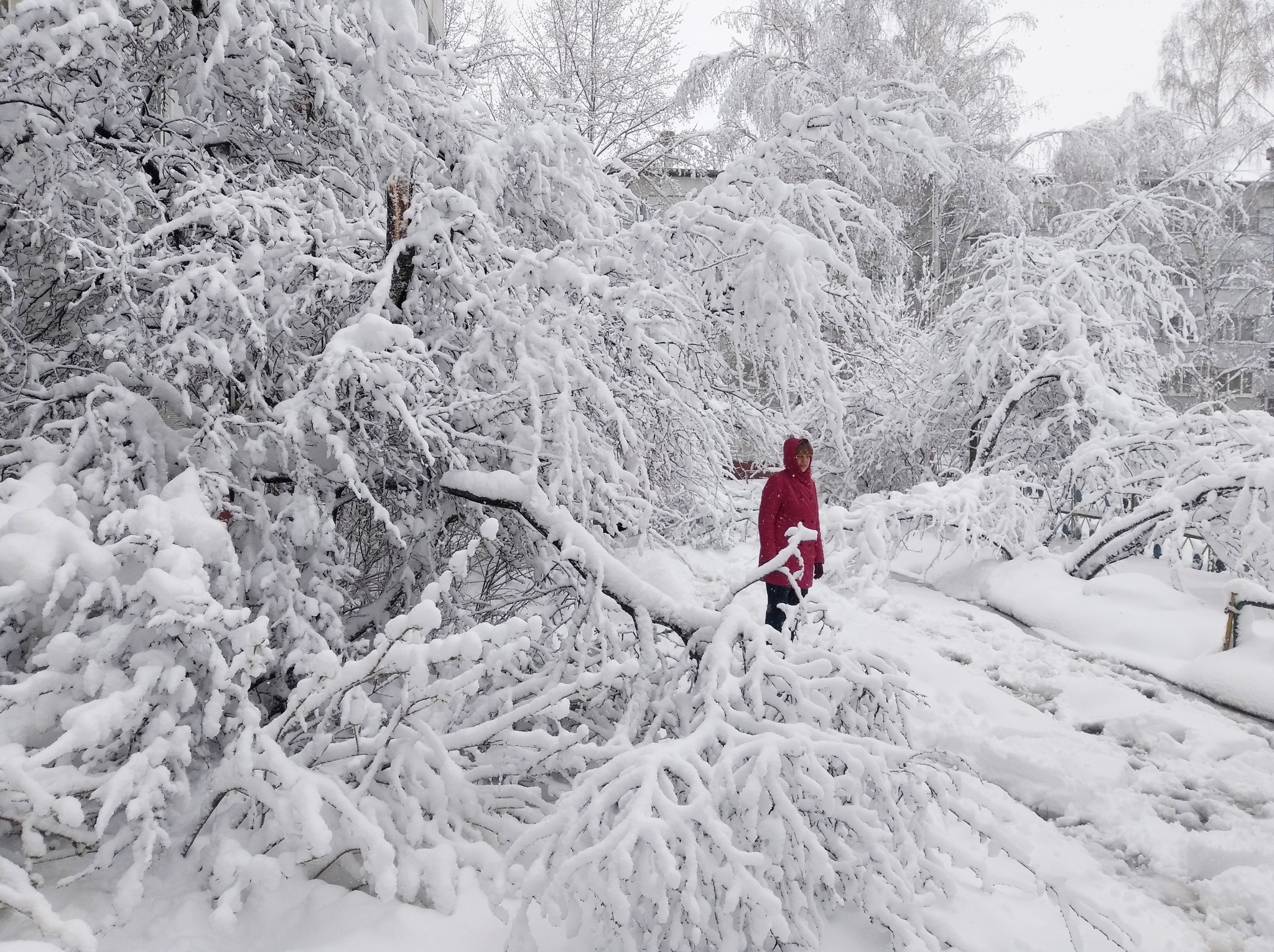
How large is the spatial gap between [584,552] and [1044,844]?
2.38 metres

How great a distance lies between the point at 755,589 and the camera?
7.27 meters

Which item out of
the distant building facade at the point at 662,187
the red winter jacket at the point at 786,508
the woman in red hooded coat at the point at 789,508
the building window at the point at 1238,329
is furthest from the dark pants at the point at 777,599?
the building window at the point at 1238,329

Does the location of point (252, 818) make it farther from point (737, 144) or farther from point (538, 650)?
point (737, 144)

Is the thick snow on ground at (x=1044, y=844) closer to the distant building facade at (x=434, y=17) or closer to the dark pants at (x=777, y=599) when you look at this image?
the dark pants at (x=777, y=599)

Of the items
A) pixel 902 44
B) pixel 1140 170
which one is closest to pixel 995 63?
pixel 902 44

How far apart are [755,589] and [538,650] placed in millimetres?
3766

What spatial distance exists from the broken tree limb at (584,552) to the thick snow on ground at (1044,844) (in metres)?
0.56

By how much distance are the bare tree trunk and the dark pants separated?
139 inches

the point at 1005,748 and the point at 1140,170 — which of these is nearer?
the point at 1005,748

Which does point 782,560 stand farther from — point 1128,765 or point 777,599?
point 777,599

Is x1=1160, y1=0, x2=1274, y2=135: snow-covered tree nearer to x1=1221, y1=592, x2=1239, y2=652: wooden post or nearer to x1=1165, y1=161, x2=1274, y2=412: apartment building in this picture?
x1=1165, y1=161, x2=1274, y2=412: apartment building

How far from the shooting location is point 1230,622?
583 cm

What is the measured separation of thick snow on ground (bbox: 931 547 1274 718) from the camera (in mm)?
5449

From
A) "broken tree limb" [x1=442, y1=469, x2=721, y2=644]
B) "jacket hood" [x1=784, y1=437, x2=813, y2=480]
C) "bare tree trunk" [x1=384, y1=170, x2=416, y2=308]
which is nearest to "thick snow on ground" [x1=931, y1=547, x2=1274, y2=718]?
"jacket hood" [x1=784, y1=437, x2=813, y2=480]
